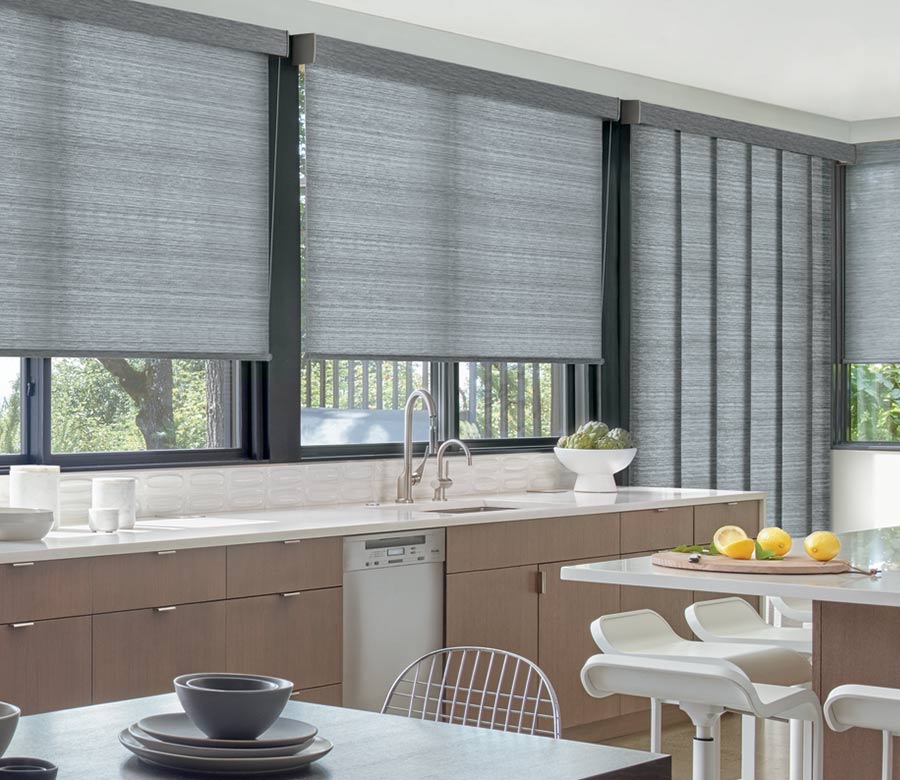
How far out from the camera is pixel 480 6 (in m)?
5.14

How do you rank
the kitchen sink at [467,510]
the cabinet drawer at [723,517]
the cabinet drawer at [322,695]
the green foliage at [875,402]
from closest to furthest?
1. the cabinet drawer at [322,695]
2. the kitchen sink at [467,510]
3. the cabinet drawer at [723,517]
4. the green foliage at [875,402]

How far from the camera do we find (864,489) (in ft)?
23.5

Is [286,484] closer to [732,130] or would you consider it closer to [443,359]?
[443,359]

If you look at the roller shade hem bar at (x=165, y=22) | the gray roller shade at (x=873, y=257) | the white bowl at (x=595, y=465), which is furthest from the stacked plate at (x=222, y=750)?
the gray roller shade at (x=873, y=257)

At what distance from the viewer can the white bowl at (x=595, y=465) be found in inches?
219

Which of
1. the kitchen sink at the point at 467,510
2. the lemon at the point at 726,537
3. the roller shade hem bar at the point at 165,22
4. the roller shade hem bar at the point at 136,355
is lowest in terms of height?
the kitchen sink at the point at 467,510

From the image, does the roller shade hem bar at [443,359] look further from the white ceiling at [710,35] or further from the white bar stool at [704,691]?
the white bar stool at [704,691]

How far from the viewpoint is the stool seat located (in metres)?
3.45

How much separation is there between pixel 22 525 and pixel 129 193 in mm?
1293

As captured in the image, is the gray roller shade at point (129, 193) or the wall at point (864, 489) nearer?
the gray roller shade at point (129, 193)

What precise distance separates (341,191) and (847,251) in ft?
10.8

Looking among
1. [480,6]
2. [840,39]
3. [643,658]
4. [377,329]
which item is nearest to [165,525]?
[377,329]

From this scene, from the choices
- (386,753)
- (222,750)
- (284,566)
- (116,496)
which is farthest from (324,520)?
(222,750)

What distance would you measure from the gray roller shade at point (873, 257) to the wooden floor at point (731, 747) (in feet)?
7.89
